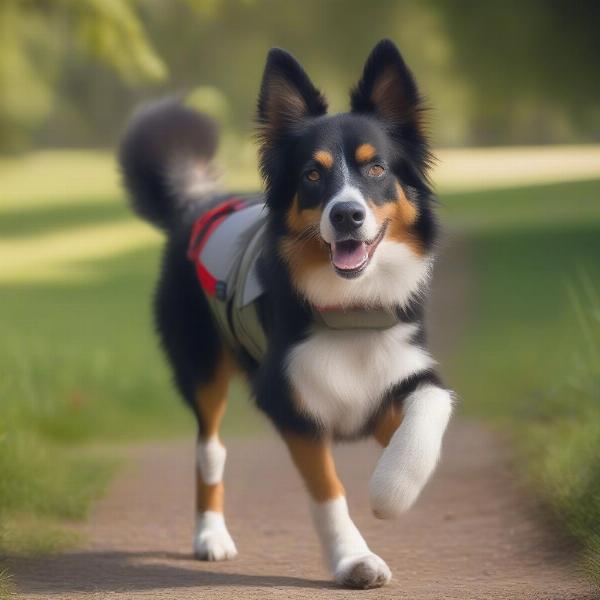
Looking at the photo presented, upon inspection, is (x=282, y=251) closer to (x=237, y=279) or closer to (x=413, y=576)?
(x=237, y=279)

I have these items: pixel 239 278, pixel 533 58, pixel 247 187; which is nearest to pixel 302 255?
pixel 239 278

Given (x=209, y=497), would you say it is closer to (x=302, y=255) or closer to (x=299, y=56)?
(x=302, y=255)

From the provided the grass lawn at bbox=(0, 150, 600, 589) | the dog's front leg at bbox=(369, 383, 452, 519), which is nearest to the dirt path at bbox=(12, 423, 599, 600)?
the grass lawn at bbox=(0, 150, 600, 589)

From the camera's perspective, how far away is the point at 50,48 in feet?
71.5

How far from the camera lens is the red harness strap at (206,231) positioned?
4656 millimetres

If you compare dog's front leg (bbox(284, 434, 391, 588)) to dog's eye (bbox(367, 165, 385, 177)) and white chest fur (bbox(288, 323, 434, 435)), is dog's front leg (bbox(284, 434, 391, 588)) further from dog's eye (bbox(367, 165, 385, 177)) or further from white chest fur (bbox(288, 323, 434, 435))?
dog's eye (bbox(367, 165, 385, 177))

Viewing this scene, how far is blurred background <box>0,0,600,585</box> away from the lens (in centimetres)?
605

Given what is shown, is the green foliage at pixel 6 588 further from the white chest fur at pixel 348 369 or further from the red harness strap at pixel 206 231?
the red harness strap at pixel 206 231

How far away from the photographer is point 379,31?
20.6 m

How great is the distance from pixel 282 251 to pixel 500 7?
13.0 meters

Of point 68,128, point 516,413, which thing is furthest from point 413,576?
point 68,128

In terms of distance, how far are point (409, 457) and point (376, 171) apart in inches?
36.4

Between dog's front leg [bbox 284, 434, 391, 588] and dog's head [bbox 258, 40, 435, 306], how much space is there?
0.50 m

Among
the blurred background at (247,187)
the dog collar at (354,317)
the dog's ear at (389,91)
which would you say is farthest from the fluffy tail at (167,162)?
the dog collar at (354,317)
